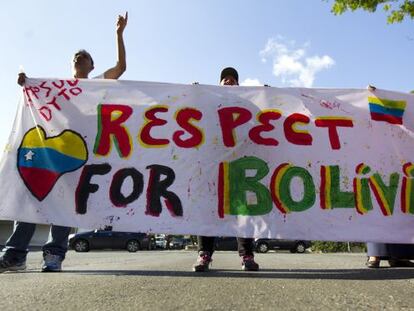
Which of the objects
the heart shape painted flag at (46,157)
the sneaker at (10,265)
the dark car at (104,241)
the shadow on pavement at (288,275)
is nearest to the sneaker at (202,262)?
the shadow on pavement at (288,275)

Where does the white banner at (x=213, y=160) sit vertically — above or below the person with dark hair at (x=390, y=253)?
above

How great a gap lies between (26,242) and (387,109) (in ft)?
12.3

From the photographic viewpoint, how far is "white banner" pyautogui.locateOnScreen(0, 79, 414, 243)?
14.1 ft

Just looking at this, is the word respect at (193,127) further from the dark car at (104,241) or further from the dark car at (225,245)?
the dark car at (225,245)

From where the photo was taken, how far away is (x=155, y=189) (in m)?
4.40

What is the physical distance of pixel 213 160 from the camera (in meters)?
4.49

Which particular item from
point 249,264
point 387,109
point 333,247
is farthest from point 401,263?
point 333,247

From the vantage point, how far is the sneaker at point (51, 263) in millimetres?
4258

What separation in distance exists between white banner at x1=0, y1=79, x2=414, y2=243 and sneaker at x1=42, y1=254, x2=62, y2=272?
32 centimetres

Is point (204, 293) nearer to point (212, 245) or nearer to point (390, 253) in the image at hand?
point (212, 245)

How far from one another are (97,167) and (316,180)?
2065 millimetres

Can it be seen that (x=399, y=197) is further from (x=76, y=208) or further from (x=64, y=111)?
(x=64, y=111)

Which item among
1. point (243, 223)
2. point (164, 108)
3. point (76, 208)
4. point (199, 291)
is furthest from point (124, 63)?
point (199, 291)

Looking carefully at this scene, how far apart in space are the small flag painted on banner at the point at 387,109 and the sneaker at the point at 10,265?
365 cm
